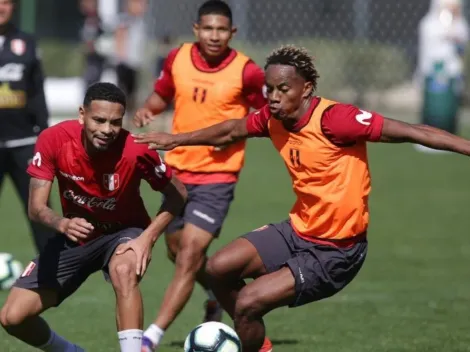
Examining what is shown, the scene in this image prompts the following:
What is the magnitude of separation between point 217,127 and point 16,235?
254 inches

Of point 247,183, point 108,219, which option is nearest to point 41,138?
point 108,219

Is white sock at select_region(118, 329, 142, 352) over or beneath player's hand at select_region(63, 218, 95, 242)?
beneath

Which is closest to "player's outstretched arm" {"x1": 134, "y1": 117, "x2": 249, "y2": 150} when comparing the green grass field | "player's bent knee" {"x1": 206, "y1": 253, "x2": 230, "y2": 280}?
"player's bent knee" {"x1": 206, "y1": 253, "x2": 230, "y2": 280}

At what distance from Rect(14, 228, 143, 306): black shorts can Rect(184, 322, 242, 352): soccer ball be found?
627 mm

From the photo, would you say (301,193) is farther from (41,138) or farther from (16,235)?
(16,235)

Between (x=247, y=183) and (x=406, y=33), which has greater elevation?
(x=406, y=33)

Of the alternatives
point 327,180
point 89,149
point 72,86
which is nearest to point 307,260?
point 327,180

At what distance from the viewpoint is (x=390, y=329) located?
8836mm

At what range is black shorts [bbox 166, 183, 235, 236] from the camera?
8.66 metres

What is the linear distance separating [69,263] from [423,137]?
213cm

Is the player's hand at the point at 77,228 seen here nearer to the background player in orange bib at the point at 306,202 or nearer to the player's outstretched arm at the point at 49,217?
the player's outstretched arm at the point at 49,217

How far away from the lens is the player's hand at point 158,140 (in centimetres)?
710

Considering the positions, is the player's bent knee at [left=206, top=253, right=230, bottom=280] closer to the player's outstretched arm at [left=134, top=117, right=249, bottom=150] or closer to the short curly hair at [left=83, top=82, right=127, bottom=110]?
the player's outstretched arm at [left=134, top=117, right=249, bottom=150]

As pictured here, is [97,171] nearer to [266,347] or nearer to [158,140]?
[158,140]
